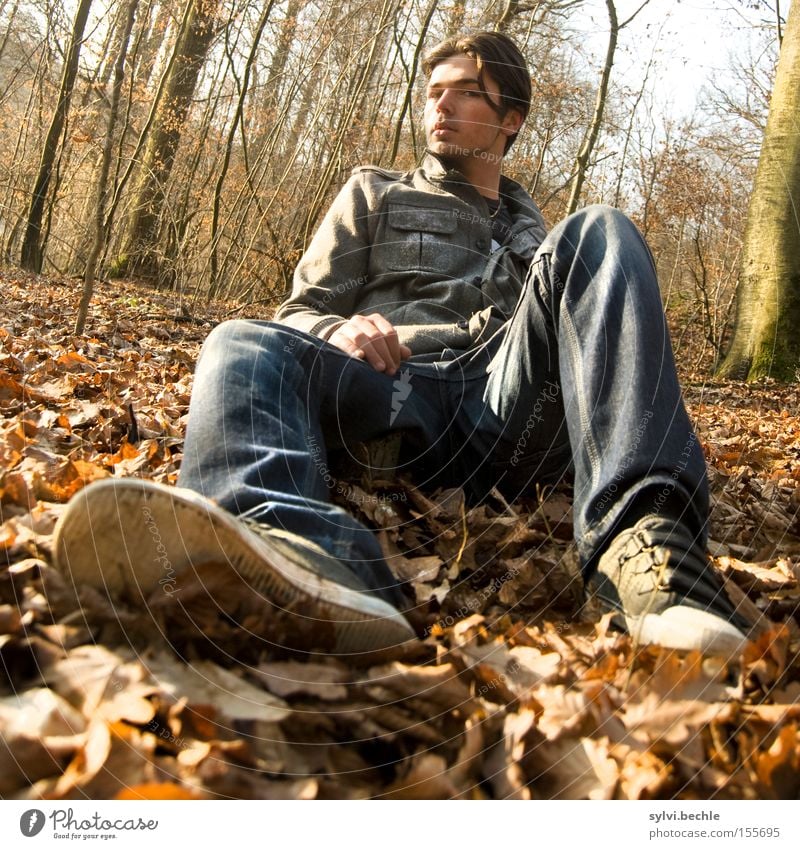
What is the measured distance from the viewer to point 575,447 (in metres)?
1.35

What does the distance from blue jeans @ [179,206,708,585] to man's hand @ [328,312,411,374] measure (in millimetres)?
25

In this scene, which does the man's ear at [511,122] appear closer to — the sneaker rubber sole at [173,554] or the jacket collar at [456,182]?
the jacket collar at [456,182]

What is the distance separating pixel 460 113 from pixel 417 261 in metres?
0.55

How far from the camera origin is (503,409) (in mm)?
1625

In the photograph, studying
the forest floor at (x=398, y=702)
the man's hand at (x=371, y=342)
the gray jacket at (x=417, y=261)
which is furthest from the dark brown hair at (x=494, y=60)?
the forest floor at (x=398, y=702)

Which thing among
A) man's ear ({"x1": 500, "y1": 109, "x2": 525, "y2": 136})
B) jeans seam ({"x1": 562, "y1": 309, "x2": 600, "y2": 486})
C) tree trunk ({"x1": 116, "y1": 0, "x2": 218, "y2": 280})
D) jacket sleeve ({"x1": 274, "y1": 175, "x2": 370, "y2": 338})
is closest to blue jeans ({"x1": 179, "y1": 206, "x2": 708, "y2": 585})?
jeans seam ({"x1": 562, "y1": 309, "x2": 600, "y2": 486})

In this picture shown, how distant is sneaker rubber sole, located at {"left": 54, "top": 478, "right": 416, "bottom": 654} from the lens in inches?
36.2

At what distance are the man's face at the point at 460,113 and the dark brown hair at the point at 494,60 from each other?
0.07ft

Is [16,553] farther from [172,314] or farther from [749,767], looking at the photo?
[172,314]

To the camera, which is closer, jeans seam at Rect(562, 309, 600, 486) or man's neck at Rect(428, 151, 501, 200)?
jeans seam at Rect(562, 309, 600, 486)

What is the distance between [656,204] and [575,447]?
5.98 metres

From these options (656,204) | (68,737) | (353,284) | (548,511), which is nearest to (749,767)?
(68,737)

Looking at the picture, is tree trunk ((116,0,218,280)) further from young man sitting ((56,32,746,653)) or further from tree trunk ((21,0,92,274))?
young man sitting ((56,32,746,653))

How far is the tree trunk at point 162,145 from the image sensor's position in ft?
29.4
